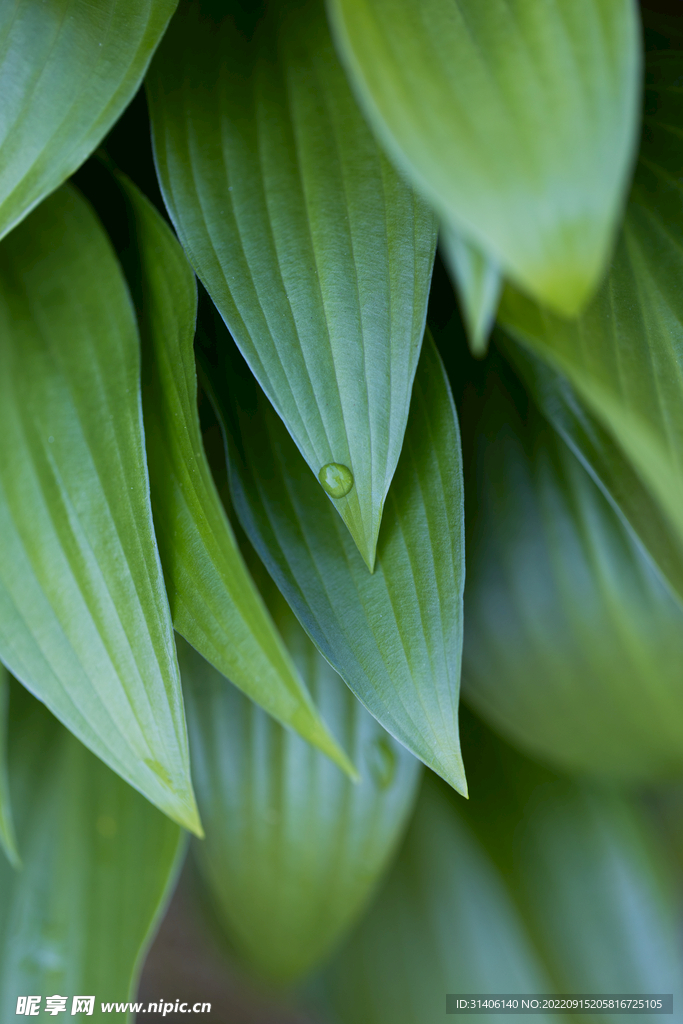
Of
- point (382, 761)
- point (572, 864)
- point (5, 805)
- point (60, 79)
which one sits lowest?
point (572, 864)

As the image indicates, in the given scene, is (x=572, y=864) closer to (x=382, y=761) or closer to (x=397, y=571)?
(x=382, y=761)

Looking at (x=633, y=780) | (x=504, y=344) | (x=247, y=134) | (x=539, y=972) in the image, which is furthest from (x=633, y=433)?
(x=539, y=972)

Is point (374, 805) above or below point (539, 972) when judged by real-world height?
above

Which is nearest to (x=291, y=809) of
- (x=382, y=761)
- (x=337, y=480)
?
(x=382, y=761)

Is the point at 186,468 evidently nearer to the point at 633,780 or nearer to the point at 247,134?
the point at 247,134

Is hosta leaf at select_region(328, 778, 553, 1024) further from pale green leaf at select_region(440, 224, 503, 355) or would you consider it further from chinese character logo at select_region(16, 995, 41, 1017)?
pale green leaf at select_region(440, 224, 503, 355)

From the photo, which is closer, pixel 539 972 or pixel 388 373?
pixel 388 373

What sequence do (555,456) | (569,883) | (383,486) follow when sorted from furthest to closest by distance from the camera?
(569,883) → (555,456) → (383,486)
